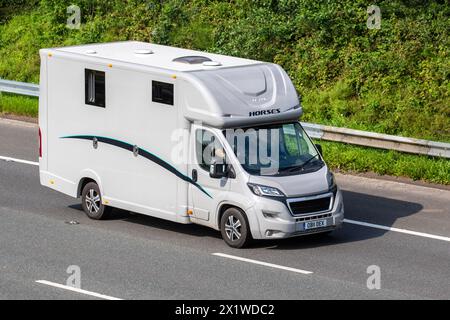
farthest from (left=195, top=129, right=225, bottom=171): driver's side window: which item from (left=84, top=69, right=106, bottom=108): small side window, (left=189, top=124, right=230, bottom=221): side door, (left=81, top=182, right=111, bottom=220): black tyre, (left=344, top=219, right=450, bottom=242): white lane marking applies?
(left=344, top=219, right=450, bottom=242): white lane marking

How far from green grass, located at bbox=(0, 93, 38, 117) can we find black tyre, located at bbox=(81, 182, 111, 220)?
8175 mm

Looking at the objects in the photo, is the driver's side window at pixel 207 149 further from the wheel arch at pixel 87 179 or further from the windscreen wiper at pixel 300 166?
the wheel arch at pixel 87 179

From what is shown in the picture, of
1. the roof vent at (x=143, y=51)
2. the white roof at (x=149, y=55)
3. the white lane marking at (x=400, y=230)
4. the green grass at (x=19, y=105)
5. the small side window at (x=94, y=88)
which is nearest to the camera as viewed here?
the white roof at (x=149, y=55)

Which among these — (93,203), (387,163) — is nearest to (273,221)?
(93,203)

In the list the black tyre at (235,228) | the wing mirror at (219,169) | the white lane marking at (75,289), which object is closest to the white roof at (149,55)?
the wing mirror at (219,169)

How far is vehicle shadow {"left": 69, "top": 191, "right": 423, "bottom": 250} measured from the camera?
1969cm

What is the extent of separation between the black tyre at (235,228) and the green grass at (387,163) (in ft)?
18.6

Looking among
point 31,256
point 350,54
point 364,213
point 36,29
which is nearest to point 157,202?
point 31,256

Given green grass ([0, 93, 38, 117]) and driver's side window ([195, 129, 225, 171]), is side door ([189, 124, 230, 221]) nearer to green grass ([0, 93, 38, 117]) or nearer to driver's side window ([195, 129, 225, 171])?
driver's side window ([195, 129, 225, 171])

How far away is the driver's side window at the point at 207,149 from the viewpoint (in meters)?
19.3

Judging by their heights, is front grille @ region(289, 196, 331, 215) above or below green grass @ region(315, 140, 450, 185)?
above
